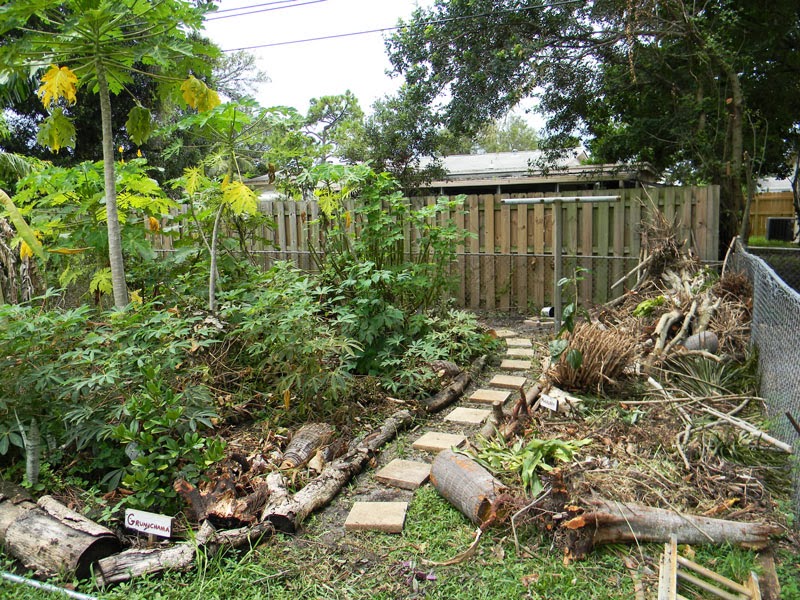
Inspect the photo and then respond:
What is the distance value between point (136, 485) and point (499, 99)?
28.6ft

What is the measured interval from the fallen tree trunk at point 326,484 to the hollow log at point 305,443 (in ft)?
0.56

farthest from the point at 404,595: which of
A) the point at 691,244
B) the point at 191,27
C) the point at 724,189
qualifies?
the point at 724,189

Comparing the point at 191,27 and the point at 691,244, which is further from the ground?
the point at 191,27

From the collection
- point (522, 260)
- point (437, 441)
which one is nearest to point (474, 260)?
point (522, 260)

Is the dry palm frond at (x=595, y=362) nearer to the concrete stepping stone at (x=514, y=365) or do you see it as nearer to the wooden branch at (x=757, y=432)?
the wooden branch at (x=757, y=432)

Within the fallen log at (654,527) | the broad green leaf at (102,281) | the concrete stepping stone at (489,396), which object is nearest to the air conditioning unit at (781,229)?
the concrete stepping stone at (489,396)

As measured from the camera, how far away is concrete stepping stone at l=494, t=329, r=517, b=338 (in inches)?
245

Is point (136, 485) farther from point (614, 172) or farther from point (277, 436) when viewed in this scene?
point (614, 172)

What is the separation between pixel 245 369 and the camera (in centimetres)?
417

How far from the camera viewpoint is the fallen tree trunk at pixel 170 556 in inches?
95.3

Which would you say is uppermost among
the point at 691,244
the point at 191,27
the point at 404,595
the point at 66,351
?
the point at 191,27

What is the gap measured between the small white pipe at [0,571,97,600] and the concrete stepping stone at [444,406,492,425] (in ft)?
8.03

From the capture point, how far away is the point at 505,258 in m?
7.48

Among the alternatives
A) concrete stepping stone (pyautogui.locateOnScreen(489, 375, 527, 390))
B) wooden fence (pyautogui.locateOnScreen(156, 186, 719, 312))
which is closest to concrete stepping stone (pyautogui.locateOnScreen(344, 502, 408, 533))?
concrete stepping stone (pyautogui.locateOnScreen(489, 375, 527, 390))
